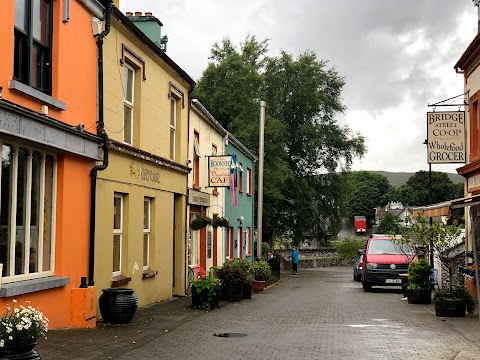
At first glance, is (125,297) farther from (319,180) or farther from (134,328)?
(319,180)

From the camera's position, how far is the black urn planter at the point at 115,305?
12477mm

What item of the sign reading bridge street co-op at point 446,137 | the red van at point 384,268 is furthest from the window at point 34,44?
the red van at point 384,268

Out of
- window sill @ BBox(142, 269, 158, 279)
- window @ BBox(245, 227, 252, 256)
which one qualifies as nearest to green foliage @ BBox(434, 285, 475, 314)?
window sill @ BBox(142, 269, 158, 279)

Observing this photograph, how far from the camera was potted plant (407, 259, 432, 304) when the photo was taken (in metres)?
18.9

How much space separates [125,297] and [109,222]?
6.17ft

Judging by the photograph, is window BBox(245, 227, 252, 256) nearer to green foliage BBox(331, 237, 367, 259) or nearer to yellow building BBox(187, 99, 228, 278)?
yellow building BBox(187, 99, 228, 278)

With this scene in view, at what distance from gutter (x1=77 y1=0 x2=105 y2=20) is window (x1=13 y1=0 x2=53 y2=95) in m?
1.11

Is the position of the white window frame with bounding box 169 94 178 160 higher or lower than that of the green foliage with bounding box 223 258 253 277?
higher

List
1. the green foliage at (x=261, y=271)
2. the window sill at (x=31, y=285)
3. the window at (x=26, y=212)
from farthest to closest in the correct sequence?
the green foliage at (x=261, y=271), the window at (x=26, y=212), the window sill at (x=31, y=285)

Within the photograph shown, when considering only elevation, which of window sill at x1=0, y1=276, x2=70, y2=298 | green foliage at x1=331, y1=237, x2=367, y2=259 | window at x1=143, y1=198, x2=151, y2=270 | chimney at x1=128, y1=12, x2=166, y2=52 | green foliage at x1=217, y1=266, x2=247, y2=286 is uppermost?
chimney at x1=128, y1=12, x2=166, y2=52

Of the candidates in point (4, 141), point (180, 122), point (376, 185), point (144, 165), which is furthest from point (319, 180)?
point (376, 185)

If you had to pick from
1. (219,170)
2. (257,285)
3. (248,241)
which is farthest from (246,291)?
(248,241)

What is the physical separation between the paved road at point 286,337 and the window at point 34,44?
4084 mm

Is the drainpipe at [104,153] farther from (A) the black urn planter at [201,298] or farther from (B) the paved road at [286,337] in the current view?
(A) the black urn planter at [201,298]
